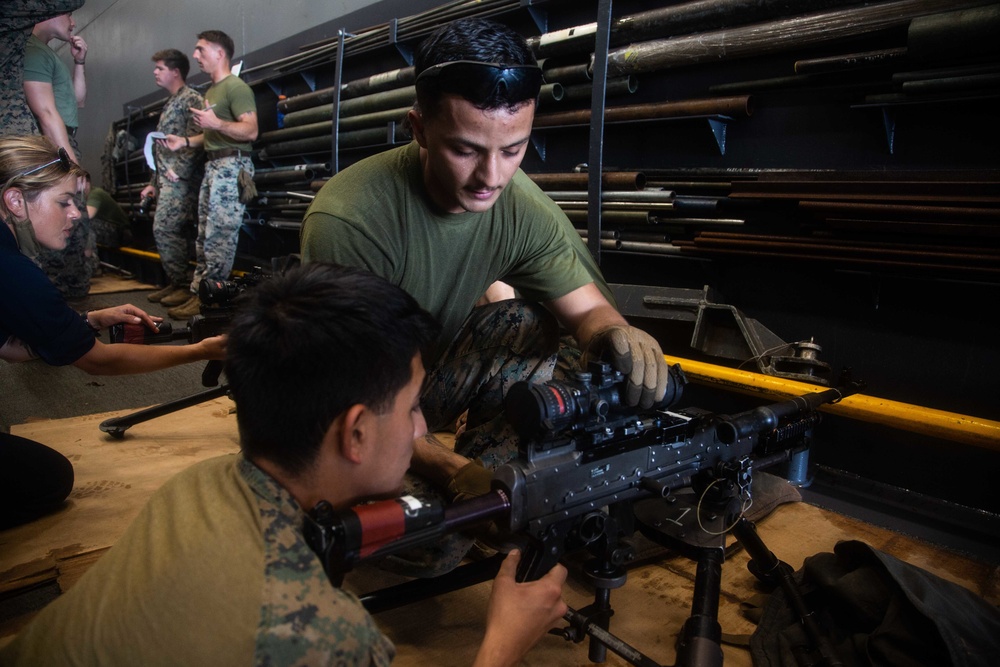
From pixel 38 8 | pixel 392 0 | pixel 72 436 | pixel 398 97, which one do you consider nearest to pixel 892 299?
pixel 398 97

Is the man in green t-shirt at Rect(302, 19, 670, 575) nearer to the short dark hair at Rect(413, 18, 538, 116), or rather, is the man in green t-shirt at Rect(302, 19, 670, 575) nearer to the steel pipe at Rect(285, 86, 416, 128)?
the short dark hair at Rect(413, 18, 538, 116)

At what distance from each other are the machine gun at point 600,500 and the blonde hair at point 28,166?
184 cm

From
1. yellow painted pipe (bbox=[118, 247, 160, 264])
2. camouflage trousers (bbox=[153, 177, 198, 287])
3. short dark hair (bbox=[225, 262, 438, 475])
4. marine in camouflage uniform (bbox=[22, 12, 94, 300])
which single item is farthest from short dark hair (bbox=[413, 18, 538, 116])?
yellow painted pipe (bbox=[118, 247, 160, 264])

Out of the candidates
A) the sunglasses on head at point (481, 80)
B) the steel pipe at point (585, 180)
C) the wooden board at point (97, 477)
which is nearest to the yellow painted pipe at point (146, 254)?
the wooden board at point (97, 477)

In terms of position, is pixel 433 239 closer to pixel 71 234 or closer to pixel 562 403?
pixel 562 403

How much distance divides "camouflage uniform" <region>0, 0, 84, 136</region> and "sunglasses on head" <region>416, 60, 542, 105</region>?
2.95 metres

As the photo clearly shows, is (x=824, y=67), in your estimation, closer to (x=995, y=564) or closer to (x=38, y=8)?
(x=995, y=564)

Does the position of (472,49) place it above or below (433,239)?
above

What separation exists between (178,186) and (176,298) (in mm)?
1010

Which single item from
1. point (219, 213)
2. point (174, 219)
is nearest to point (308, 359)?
point (219, 213)

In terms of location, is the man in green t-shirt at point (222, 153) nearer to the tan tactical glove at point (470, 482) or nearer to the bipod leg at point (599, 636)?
the tan tactical glove at point (470, 482)

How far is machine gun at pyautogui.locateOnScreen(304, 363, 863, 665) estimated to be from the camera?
98 cm

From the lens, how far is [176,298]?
603cm

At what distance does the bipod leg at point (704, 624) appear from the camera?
124cm
